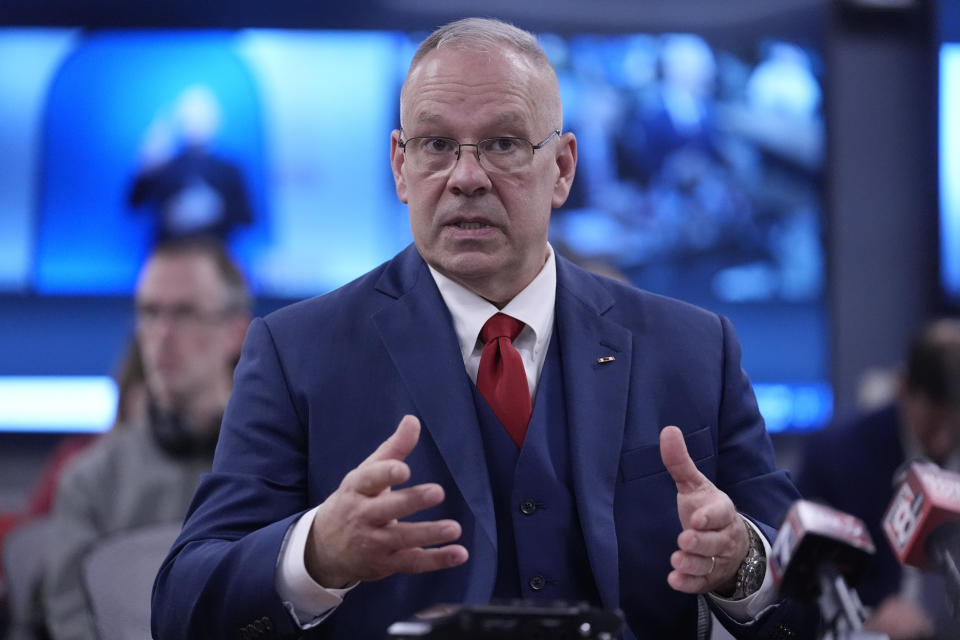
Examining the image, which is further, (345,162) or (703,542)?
(345,162)

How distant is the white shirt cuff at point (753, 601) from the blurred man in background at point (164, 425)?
1.80m

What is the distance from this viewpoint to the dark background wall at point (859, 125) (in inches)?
188

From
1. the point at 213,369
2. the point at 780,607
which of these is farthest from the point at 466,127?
the point at 213,369

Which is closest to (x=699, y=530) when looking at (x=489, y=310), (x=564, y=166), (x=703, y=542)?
(x=703, y=542)

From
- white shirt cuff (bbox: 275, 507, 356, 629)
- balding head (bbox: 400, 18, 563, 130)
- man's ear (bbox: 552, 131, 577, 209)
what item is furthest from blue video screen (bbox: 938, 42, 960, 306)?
white shirt cuff (bbox: 275, 507, 356, 629)

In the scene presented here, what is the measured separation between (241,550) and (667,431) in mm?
559

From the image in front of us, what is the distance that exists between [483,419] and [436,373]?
95 millimetres

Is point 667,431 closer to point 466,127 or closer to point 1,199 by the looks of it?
point 466,127

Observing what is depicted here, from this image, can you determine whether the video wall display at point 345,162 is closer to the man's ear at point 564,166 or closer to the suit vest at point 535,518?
the man's ear at point 564,166

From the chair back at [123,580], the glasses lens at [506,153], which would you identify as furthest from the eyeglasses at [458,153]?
the chair back at [123,580]

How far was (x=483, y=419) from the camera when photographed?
1665mm

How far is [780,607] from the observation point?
5.20 ft

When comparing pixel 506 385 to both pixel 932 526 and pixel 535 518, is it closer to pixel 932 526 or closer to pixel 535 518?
pixel 535 518

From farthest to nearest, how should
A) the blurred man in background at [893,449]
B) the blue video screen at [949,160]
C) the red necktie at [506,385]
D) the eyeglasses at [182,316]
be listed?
the blue video screen at [949,160]
the blurred man in background at [893,449]
the eyeglasses at [182,316]
the red necktie at [506,385]
